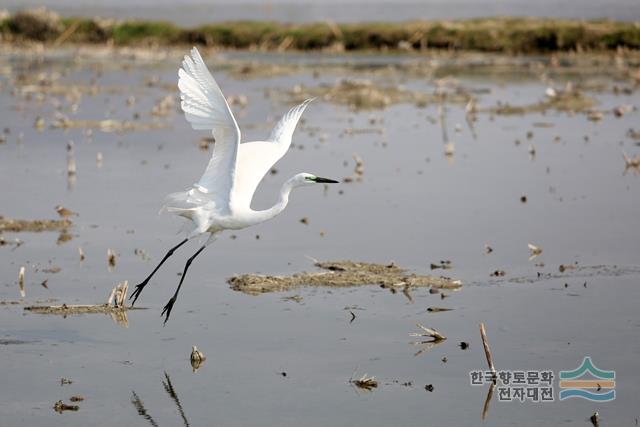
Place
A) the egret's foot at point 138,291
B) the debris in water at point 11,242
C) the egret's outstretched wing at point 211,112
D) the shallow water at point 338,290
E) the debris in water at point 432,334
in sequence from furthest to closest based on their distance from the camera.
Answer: the debris in water at point 11,242
the egret's foot at point 138,291
the debris in water at point 432,334
the egret's outstretched wing at point 211,112
the shallow water at point 338,290

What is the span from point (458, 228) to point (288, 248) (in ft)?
9.49

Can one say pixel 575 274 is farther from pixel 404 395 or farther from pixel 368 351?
pixel 404 395

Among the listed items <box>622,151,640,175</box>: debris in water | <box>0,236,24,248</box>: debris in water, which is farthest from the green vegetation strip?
<box>0,236,24,248</box>: debris in water

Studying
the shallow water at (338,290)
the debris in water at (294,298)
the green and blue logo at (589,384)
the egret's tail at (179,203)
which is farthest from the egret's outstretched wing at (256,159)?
the green and blue logo at (589,384)

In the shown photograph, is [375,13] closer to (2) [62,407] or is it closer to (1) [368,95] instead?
(1) [368,95]

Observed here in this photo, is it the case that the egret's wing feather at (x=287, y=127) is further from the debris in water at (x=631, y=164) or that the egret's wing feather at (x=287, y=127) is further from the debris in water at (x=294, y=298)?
the debris in water at (x=631, y=164)

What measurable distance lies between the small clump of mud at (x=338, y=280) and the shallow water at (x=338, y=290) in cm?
19

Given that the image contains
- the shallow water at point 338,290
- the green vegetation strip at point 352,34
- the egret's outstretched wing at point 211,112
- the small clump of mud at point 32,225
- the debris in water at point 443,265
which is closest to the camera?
the shallow water at point 338,290

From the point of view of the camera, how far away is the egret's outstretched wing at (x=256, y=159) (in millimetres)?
11836

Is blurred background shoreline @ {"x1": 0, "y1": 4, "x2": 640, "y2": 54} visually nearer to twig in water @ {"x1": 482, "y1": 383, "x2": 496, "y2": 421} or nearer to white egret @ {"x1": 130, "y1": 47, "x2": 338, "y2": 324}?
white egret @ {"x1": 130, "y1": 47, "x2": 338, "y2": 324}

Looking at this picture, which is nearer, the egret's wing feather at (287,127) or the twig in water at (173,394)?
the twig in water at (173,394)

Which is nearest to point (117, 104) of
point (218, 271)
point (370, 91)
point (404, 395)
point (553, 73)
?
point (370, 91)

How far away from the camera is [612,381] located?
10031 mm

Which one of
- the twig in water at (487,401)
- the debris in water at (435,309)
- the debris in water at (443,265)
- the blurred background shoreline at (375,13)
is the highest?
the blurred background shoreline at (375,13)
